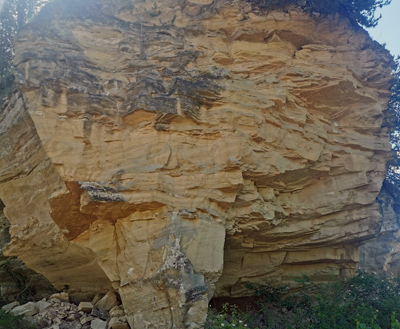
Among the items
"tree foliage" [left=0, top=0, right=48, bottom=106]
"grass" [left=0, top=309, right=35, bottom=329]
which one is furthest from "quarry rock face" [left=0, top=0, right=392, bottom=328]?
"tree foliage" [left=0, top=0, right=48, bottom=106]

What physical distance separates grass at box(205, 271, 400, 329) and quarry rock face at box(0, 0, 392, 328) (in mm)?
536

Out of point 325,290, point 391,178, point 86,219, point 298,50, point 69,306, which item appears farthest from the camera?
point 391,178

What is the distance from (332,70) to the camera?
10.0 metres

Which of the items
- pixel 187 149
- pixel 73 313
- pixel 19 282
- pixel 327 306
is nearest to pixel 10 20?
pixel 19 282

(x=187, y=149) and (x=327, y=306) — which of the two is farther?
(x=327, y=306)

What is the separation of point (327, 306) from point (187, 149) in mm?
4547

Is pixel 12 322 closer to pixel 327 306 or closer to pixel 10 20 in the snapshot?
pixel 327 306

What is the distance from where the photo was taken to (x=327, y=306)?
28.0ft

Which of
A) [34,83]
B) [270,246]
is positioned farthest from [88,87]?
[270,246]

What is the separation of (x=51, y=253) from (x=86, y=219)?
1.81 metres

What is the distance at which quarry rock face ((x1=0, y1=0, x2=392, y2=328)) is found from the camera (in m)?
7.19

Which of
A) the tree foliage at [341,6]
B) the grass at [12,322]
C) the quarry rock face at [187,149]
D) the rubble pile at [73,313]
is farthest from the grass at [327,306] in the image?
the tree foliage at [341,6]

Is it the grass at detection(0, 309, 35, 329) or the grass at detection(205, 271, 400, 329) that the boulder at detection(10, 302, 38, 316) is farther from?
the grass at detection(205, 271, 400, 329)

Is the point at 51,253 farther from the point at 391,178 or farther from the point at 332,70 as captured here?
the point at 391,178
